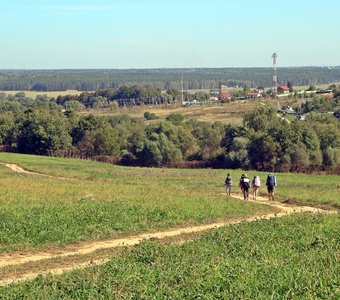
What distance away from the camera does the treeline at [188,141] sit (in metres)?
74.7

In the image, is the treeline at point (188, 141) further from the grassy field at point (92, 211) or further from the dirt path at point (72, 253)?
the dirt path at point (72, 253)

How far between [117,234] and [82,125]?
236 ft

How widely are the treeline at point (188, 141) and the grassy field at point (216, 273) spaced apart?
5519 cm

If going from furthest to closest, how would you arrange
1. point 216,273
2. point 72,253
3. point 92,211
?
1. point 92,211
2. point 72,253
3. point 216,273

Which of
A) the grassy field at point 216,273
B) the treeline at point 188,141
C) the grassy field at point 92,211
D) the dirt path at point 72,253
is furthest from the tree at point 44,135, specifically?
the grassy field at point 216,273

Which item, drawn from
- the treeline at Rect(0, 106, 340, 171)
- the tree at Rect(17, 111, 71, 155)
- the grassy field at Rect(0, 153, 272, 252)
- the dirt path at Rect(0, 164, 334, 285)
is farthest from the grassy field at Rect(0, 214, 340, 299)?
the tree at Rect(17, 111, 71, 155)

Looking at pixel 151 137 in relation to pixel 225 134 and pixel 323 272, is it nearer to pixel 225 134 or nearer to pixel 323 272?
pixel 225 134

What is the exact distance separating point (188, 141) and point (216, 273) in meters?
76.0

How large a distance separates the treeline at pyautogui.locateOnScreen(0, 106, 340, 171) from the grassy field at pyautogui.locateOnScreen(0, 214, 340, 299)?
55193 mm

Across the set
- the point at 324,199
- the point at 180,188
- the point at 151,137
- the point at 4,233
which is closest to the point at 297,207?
the point at 324,199

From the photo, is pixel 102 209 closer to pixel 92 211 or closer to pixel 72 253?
pixel 92 211

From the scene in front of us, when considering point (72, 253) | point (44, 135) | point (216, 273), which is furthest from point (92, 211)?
point (44, 135)

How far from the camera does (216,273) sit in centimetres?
1367

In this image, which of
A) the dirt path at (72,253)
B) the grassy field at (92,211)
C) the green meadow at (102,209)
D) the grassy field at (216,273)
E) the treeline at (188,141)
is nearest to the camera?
the grassy field at (216,273)
